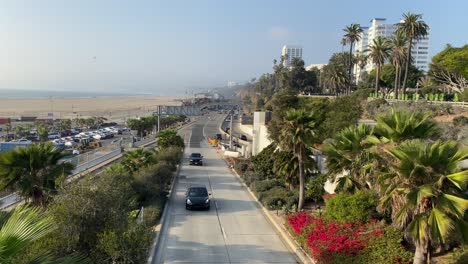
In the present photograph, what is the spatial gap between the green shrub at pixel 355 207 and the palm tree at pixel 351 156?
753 millimetres

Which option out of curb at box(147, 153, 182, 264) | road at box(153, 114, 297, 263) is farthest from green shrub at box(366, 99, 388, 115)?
curb at box(147, 153, 182, 264)

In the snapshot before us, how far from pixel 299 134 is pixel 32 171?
39.3 feet

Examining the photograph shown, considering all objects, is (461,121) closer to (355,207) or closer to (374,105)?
(374,105)

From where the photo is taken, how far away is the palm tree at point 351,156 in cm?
1552

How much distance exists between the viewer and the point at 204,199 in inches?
A: 856

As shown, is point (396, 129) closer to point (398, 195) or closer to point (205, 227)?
point (398, 195)

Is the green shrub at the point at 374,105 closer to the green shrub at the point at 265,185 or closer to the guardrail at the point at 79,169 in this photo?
the green shrub at the point at 265,185

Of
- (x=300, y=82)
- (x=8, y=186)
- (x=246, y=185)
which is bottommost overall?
(x=246, y=185)

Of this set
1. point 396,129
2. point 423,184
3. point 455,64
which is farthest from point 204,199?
point 455,64

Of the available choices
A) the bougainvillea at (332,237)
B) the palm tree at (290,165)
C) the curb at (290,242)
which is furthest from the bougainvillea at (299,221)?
the palm tree at (290,165)

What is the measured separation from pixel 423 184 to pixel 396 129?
2678 mm

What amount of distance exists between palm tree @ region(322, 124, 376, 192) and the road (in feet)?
12.6

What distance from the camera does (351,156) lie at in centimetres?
1611

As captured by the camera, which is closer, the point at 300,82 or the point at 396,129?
the point at 396,129
